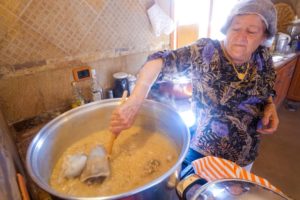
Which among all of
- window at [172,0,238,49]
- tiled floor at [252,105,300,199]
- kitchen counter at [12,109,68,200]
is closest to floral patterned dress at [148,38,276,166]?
Result: kitchen counter at [12,109,68,200]

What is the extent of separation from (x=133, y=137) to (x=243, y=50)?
65 cm

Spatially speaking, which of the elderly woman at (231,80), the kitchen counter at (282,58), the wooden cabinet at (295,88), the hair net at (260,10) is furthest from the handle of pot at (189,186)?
the wooden cabinet at (295,88)

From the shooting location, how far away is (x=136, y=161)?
0.79 metres

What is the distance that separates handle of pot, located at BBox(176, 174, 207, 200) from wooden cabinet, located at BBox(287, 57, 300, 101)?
2.84m

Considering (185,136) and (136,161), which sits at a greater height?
(185,136)

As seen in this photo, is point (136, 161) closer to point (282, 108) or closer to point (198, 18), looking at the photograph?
point (198, 18)

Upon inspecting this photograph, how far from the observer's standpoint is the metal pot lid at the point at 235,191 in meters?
0.48

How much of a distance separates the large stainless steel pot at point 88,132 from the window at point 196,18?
3.42 feet

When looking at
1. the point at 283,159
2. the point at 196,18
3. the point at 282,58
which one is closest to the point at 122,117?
the point at 196,18

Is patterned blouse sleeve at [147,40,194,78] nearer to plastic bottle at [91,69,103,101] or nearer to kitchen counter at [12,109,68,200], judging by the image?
plastic bottle at [91,69,103,101]

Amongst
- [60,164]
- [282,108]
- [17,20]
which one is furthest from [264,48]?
[282,108]

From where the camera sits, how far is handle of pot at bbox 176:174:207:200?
0.54m

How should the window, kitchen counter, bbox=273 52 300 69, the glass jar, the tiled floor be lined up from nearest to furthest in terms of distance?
the glass jar < the tiled floor < the window < kitchen counter, bbox=273 52 300 69

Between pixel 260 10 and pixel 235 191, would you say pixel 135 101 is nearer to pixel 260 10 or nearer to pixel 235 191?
pixel 235 191
